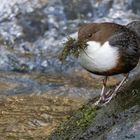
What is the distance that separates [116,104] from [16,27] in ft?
16.3

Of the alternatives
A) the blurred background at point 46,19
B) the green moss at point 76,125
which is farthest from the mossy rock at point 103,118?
Result: the blurred background at point 46,19

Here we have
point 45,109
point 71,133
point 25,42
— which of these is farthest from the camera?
point 25,42

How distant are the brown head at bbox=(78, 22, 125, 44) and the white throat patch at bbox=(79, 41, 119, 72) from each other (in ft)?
0.14

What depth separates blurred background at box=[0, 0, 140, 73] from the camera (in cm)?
779

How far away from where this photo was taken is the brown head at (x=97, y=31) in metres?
3.53

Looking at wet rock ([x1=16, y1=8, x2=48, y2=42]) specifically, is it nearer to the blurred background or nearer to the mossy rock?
the blurred background

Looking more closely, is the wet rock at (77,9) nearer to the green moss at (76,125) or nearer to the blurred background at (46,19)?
the blurred background at (46,19)

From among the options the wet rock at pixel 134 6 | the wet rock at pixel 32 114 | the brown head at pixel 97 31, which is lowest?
the brown head at pixel 97 31

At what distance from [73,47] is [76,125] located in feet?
1.64

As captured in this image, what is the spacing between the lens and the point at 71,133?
3467 mm

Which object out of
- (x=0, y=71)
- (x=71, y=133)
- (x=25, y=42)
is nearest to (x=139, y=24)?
(x=71, y=133)

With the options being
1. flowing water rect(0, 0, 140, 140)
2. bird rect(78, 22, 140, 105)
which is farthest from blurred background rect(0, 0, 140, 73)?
bird rect(78, 22, 140, 105)

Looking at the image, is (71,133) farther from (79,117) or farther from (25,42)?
(25,42)

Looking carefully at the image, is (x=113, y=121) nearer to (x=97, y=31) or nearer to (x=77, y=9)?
(x=97, y=31)
